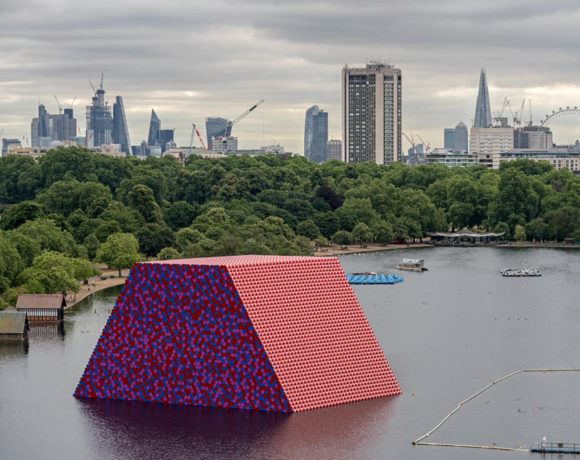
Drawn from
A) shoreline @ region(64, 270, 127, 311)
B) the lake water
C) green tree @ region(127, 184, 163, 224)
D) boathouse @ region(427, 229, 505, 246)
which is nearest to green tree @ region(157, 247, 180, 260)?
shoreline @ region(64, 270, 127, 311)

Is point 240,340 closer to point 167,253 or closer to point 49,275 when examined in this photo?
point 49,275

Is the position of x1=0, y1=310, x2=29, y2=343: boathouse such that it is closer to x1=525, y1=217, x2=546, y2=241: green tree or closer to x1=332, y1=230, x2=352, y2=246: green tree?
x1=332, y1=230, x2=352, y2=246: green tree

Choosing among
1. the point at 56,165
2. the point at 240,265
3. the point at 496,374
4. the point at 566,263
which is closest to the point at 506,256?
the point at 566,263

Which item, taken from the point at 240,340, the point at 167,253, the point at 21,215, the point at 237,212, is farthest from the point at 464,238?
the point at 240,340

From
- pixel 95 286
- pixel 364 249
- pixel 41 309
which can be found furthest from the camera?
pixel 364 249

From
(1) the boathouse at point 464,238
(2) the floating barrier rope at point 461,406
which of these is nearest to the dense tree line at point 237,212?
(1) the boathouse at point 464,238

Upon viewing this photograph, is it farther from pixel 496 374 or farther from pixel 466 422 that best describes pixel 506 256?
pixel 466 422

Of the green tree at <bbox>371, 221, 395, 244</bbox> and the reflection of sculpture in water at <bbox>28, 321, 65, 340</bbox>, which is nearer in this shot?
the reflection of sculpture in water at <bbox>28, 321, 65, 340</bbox>
